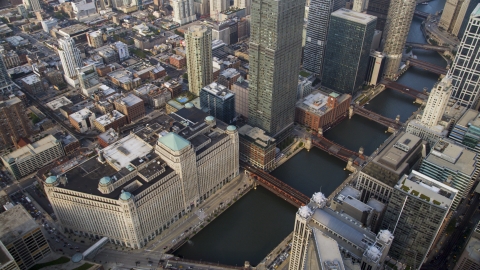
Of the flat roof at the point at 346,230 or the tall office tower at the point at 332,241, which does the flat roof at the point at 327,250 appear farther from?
the flat roof at the point at 346,230

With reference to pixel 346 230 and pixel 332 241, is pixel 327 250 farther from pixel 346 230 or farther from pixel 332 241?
pixel 346 230

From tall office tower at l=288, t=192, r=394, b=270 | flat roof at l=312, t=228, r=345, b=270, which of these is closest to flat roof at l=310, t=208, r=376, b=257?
tall office tower at l=288, t=192, r=394, b=270

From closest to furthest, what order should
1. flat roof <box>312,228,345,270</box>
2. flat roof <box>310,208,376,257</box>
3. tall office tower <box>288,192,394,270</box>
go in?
flat roof <box>312,228,345,270</box> → tall office tower <box>288,192,394,270</box> → flat roof <box>310,208,376,257</box>

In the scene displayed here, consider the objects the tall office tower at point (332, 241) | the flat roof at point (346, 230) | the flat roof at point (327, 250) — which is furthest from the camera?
the flat roof at point (346, 230)

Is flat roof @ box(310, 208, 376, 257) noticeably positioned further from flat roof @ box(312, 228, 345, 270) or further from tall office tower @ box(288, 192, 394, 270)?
flat roof @ box(312, 228, 345, 270)

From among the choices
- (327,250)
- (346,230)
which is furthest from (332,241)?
(346,230)

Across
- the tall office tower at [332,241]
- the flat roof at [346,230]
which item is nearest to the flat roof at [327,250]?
the tall office tower at [332,241]

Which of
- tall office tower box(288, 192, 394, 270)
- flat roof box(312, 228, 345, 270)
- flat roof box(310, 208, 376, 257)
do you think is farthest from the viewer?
flat roof box(310, 208, 376, 257)

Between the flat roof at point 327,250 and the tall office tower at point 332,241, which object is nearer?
the flat roof at point 327,250

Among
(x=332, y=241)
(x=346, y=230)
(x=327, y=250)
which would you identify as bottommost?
(x=346, y=230)
